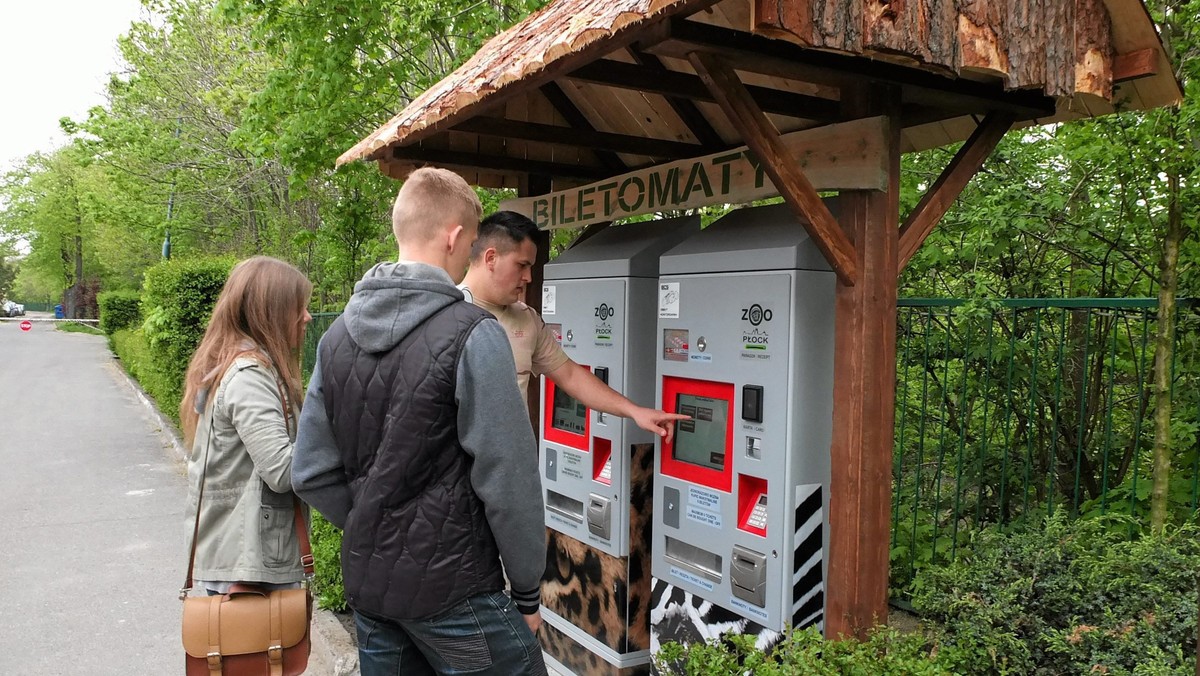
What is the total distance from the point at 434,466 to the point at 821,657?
1412mm

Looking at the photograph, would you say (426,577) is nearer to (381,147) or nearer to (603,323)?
A: (603,323)

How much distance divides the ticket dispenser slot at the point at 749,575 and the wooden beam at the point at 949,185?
111 cm

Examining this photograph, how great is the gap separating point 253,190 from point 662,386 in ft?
45.1

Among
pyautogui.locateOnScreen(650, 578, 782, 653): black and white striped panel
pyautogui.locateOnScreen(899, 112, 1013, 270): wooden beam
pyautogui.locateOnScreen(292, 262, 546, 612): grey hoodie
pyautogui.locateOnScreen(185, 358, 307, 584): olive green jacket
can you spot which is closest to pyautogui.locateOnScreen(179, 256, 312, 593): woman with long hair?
pyautogui.locateOnScreen(185, 358, 307, 584): olive green jacket

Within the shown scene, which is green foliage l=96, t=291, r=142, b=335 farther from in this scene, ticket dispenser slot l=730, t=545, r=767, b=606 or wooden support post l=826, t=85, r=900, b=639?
wooden support post l=826, t=85, r=900, b=639

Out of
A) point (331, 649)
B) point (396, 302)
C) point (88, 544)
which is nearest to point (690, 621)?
point (396, 302)

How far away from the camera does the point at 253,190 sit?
611 inches

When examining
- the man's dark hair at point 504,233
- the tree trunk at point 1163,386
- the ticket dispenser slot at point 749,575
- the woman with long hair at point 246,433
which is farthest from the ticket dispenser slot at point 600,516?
the tree trunk at point 1163,386

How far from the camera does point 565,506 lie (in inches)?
171

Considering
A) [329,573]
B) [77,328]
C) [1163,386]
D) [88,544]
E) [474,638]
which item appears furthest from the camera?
[77,328]

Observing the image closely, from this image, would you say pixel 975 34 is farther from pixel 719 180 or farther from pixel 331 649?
pixel 331 649

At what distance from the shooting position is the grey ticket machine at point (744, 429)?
2.98 m

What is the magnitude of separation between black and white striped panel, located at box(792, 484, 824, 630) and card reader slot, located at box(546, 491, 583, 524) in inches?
55.6

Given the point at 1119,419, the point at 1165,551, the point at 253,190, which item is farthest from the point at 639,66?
the point at 253,190
